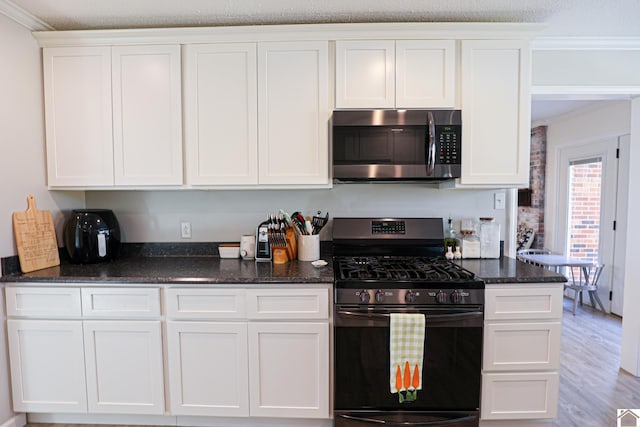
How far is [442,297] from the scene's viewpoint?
171 centimetres

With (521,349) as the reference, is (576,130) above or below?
above

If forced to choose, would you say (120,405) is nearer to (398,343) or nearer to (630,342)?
(398,343)

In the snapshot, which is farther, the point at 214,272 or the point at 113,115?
the point at 113,115

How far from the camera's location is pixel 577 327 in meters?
3.37

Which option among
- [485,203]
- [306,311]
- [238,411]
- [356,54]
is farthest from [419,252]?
[238,411]

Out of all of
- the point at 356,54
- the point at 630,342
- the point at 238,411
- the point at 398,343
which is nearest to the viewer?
the point at 398,343

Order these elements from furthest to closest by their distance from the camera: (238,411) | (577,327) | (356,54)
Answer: (577,327), (356,54), (238,411)

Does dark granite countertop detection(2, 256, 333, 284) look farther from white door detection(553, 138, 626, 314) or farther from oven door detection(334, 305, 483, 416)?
white door detection(553, 138, 626, 314)

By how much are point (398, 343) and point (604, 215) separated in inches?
141

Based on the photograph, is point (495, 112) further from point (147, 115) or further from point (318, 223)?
point (147, 115)

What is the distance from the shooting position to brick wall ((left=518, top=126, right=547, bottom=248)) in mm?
4698

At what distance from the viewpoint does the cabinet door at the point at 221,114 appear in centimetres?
201

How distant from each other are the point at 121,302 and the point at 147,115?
1105mm

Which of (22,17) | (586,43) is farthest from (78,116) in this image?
(586,43)
